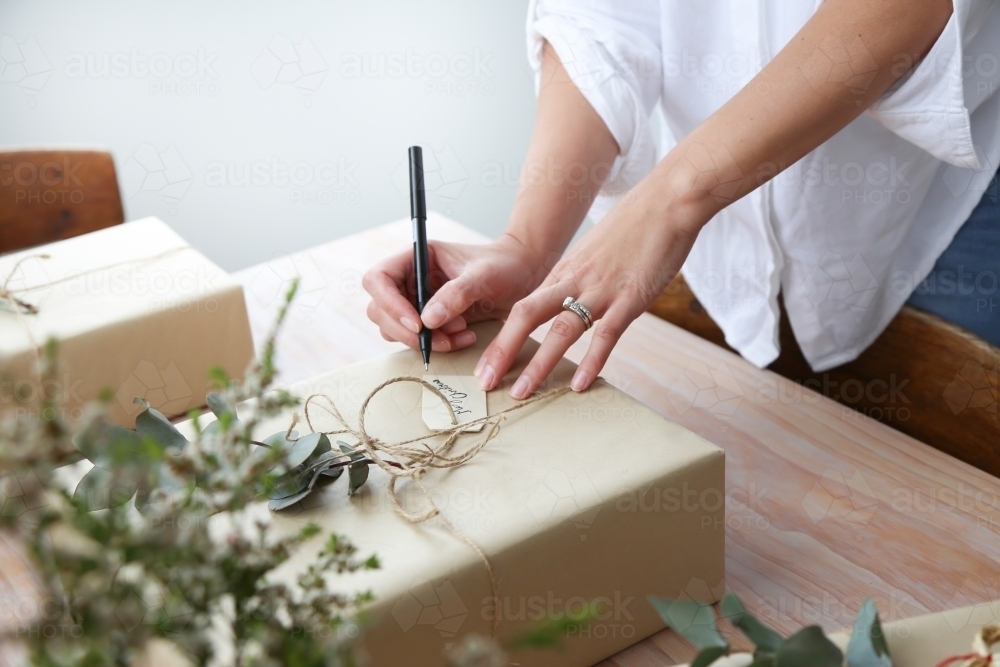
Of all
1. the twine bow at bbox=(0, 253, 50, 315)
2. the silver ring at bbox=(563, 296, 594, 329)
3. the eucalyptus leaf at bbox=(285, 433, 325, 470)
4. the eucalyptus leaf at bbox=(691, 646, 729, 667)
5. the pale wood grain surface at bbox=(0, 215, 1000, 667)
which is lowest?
the pale wood grain surface at bbox=(0, 215, 1000, 667)

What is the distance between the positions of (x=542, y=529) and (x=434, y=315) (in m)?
0.27

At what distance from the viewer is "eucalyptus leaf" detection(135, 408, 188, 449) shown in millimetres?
575

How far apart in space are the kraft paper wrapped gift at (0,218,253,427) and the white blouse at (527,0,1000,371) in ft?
1.49

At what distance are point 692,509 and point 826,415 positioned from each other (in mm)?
282

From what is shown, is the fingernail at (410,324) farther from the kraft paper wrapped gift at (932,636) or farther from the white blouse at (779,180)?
the kraft paper wrapped gift at (932,636)

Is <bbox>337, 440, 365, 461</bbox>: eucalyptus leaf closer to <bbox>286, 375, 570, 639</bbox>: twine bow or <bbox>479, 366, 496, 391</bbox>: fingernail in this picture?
<bbox>286, 375, 570, 639</bbox>: twine bow

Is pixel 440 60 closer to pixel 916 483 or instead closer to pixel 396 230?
pixel 396 230

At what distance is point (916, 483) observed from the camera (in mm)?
735

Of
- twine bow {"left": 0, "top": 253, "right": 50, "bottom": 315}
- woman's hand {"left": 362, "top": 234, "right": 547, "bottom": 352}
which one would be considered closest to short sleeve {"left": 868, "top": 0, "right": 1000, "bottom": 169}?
woman's hand {"left": 362, "top": 234, "right": 547, "bottom": 352}

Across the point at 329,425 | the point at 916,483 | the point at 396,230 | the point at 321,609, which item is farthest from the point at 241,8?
the point at 321,609

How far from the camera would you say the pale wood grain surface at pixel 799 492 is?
2.06 ft

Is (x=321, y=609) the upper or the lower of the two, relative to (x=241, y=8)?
lower

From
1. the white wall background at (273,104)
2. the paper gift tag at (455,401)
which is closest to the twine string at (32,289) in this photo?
the paper gift tag at (455,401)

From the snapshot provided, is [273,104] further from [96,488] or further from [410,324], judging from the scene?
[96,488]
